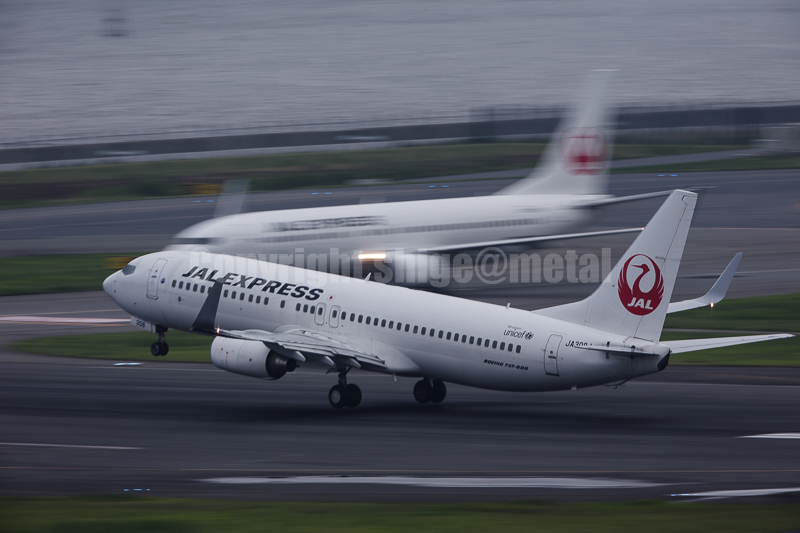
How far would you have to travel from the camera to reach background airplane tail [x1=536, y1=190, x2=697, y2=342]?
90.8 feet

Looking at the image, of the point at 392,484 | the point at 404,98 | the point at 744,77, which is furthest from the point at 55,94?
the point at 392,484

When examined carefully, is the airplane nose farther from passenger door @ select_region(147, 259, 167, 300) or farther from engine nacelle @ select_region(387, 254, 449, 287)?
engine nacelle @ select_region(387, 254, 449, 287)

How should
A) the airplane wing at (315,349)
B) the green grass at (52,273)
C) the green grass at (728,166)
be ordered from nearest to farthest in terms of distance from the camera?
the airplane wing at (315,349)
the green grass at (52,273)
the green grass at (728,166)

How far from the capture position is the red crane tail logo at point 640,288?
28.0 meters

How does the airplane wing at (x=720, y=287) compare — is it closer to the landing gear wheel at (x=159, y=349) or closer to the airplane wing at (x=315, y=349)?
the airplane wing at (x=315, y=349)

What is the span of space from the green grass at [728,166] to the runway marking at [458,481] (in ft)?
260

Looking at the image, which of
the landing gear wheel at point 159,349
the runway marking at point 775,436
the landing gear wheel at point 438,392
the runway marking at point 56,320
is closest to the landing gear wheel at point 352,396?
the landing gear wheel at point 438,392

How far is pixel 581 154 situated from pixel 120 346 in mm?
29575

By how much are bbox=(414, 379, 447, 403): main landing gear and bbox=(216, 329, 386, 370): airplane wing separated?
1.85 m

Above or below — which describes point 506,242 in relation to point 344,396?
above

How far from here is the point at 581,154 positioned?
196ft

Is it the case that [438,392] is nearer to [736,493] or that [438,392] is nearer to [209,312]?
[209,312]

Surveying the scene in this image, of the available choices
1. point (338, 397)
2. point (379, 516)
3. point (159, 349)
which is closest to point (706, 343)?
point (338, 397)

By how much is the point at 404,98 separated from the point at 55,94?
62.2 m
